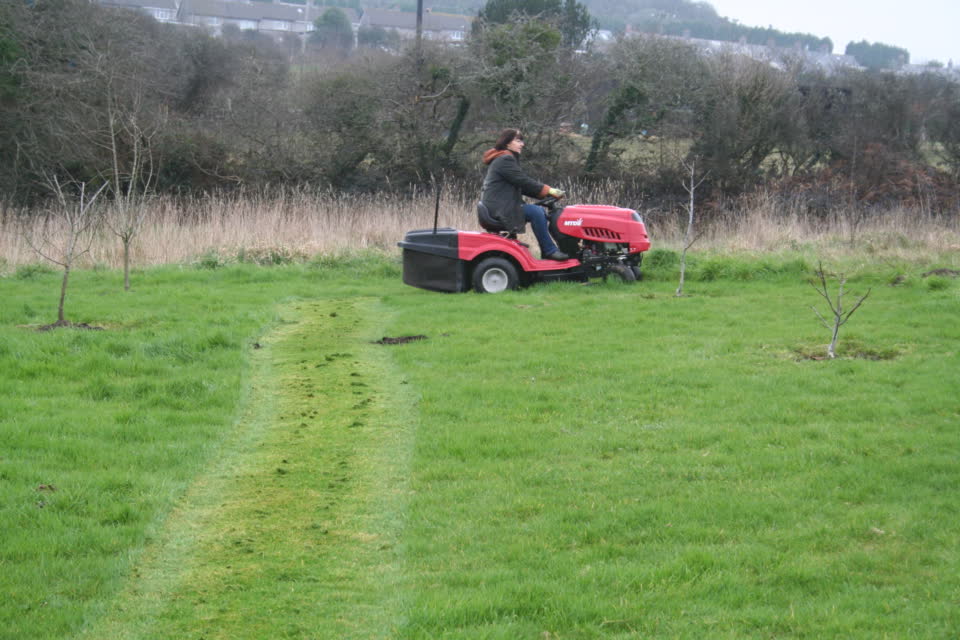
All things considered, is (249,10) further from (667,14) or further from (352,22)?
(667,14)

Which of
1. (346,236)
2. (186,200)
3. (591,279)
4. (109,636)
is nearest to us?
(109,636)

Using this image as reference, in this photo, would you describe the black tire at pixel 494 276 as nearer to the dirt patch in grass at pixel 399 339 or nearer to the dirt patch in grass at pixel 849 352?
the dirt patch in grass at pixel 399 339

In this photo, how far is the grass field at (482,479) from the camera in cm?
397

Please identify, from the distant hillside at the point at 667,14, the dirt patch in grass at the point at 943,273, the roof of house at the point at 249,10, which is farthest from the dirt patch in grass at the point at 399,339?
the roof of house at the point at 249,10

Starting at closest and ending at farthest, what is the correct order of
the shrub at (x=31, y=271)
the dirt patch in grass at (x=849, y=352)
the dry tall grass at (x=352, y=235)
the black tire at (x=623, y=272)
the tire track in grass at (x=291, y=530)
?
1. the tire track in grass at (x=291, y=530)
2. the dirt patch in grass at (x=849, y=352)
3. the black tire at (x=623, y=272)
4. the shrub at (x=31, y=271)
5. the dry tall grass at (x=352, y=235)

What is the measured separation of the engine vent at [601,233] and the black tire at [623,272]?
390mm

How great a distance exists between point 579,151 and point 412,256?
51.4ft

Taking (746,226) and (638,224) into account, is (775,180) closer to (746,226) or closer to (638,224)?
(746,226)

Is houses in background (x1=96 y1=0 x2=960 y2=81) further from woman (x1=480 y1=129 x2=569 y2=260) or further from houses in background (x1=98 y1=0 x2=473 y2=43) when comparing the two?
woman (x1=480 y1=129 x2=569 y2=260)

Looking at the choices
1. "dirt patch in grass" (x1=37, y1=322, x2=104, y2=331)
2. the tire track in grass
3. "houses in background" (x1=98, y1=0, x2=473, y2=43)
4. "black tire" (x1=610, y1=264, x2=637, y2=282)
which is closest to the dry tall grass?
"black tire" (x1=610, y1=264, x2=637, y2=282)

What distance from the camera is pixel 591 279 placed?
1333 centimetres

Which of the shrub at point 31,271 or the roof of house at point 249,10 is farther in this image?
the roof of house at point 249,10

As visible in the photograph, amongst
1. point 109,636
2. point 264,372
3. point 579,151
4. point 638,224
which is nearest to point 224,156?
point 579,151

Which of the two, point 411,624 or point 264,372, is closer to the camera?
point 411,624
